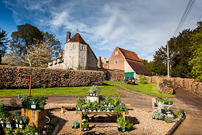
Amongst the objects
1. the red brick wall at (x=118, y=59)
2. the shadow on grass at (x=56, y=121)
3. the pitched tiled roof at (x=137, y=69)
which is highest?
the red brick wall at (x=118, y=59)

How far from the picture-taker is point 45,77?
16844 millimetres

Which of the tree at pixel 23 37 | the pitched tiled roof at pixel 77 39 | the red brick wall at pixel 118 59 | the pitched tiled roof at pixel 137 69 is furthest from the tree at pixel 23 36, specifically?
the pitched tiled roof at pixel 137 69

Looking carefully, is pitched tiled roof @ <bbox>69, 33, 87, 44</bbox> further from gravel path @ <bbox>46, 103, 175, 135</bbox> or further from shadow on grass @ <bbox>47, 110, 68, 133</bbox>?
shadow on grass @ <bbox>47, 110, 68, 133</bbox>

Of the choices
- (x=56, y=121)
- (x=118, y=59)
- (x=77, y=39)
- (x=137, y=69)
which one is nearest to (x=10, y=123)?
(x=56, y=121)

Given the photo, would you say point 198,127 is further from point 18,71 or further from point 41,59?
point 41,59

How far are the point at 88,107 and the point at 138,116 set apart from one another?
363 cm

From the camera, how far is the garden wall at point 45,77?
48.2ft

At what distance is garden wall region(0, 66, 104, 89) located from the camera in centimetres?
1470

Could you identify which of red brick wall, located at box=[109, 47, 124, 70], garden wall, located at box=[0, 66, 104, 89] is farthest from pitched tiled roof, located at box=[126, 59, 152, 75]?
garden wall, located at box=[0, 66, 104, 89]

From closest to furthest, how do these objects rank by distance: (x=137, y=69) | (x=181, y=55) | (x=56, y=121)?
(x=56, y=121) → (x=181, y=55) → (x=137, y=69)

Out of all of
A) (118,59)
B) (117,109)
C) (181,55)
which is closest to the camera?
(117,109)

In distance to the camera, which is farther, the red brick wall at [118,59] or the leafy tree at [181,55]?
the red brick wall at [118,59]

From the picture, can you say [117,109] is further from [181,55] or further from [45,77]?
[181,55]

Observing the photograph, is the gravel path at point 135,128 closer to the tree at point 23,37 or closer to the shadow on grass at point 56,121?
the shadow on grass at point 56,121
